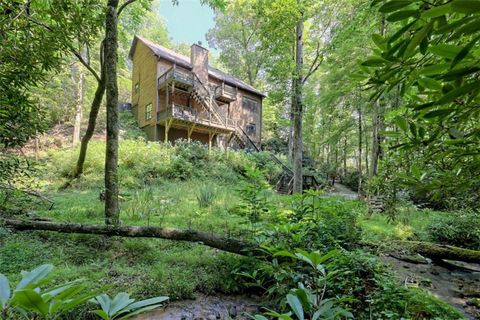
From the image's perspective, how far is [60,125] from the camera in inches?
634

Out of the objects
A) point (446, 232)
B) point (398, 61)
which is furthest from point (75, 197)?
point (446, 232)

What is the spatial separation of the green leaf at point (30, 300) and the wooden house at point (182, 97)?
14.1 meters

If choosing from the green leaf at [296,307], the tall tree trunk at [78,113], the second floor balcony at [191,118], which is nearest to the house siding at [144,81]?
the second floor balcony at [191,118]

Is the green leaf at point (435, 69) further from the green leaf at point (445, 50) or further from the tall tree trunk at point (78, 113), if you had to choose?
the tall tree trunk at point (78, 113)

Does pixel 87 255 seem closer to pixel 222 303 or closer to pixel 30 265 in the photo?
pixel 30 265

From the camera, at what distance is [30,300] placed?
1.53ft

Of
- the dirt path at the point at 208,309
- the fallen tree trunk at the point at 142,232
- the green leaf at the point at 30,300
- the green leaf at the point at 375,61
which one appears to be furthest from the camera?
the fallen tree trunk at the point at 142,232

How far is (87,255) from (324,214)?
3.43m

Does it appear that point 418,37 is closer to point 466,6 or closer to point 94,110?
point 466,6

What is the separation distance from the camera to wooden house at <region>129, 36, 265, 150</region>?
606 inches

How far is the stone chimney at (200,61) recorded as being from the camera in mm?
17141

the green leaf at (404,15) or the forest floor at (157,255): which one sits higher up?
the green leaf at (404,15)

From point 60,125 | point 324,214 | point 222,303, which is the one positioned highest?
point 60,125

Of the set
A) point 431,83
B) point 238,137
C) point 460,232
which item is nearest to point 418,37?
point 431,83
